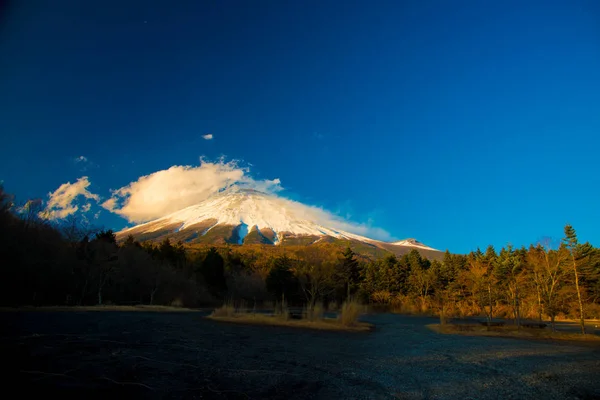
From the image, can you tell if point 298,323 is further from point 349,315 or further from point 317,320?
point 349,315

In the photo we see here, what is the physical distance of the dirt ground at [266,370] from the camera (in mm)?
5688

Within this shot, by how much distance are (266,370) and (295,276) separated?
4209 centimetres

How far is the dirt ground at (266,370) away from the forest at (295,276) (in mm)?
13317

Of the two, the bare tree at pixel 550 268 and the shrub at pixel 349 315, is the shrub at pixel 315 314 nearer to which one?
the shrub at pixel 349 315

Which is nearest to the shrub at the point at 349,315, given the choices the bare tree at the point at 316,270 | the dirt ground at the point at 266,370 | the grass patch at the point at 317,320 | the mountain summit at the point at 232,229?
the grass patch at the point at 317,320

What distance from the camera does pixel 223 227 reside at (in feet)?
502

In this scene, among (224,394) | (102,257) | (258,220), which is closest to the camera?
(224,394)

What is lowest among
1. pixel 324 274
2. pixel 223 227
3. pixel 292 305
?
pixel 292 305

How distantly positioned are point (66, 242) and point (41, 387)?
39708 mm

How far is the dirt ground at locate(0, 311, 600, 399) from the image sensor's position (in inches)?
224

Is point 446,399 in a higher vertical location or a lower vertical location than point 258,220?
lower

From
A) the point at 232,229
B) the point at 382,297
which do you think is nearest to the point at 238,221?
the point at 232,229

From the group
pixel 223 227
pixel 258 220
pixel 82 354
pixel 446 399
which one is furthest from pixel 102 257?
pixel 258 220

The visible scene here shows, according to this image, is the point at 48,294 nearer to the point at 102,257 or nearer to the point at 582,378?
the point at 102,257
